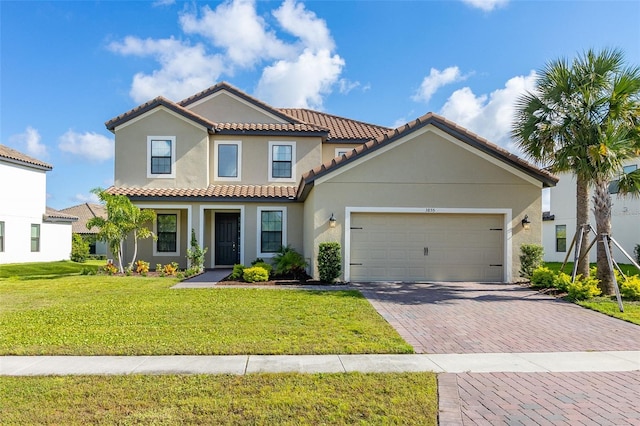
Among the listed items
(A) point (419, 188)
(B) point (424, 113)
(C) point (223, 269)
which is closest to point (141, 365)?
(A) point (419, 188)

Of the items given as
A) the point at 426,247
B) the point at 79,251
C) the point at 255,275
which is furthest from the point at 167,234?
the point at 79,251

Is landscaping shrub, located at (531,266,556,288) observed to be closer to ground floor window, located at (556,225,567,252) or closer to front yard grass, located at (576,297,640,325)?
front yard grass, located at (576,297,640,325)

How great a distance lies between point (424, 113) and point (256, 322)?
9.40m

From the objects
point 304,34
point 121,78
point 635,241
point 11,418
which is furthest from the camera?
point 635,241

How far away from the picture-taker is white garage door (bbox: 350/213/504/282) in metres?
13.8

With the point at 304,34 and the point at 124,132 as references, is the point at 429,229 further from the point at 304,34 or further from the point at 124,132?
the point at 124,132

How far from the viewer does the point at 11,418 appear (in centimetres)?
389

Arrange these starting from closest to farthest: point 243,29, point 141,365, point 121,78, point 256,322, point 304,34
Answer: point 141,365 → point 256,322 → point 243,29 → point 304,34 → point 121,78

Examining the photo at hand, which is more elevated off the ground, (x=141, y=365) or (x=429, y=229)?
(x=429, y=229)

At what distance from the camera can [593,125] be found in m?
11.8

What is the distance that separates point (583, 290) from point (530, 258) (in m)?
3.00

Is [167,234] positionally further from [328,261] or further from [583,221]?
[583,221]

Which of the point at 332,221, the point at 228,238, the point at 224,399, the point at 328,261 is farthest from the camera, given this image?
the point at 228,238

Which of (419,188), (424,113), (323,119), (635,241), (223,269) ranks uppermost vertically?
(323,119)
